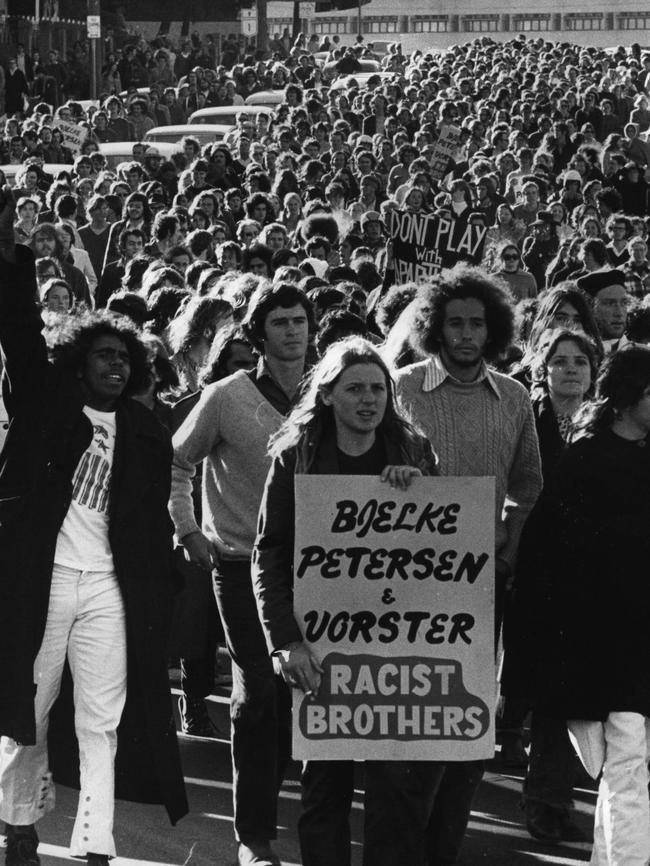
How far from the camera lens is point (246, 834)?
20.0 ft

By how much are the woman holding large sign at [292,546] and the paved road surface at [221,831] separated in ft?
2.61

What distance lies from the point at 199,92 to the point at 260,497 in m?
31.2

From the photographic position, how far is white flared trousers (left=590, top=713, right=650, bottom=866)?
5488mm

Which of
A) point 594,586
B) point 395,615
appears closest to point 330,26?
point 594,586

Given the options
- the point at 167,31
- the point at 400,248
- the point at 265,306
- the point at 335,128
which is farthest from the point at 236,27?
the point at 265,306

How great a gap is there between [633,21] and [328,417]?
221ft

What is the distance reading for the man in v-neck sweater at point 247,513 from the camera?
6.14 meters

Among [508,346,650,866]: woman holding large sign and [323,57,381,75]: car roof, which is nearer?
[508,346,650,866]: woman holding large sign

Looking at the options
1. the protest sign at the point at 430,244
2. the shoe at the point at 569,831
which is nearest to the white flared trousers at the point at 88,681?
the shoe at the point at 569,831

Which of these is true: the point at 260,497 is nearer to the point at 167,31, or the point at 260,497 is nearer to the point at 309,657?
the point at 309,657

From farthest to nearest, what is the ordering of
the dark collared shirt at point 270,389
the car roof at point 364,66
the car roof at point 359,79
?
1. the car roof at point 364,66
2. the car roof at point 359,79
3. the dark collared shirt at point 270,389

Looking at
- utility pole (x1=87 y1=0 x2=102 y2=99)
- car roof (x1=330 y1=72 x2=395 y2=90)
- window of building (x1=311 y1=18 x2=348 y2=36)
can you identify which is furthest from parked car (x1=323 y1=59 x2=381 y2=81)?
window of building (x1=311 y1=18 x2=348 y2=36)

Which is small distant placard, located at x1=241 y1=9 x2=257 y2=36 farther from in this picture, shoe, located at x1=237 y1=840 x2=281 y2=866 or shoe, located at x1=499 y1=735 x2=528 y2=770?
shoe, located at x1=237 y1=840 x2=281 y2=866

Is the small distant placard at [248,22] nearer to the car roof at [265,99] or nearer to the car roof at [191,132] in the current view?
the car roof at [265,99]
